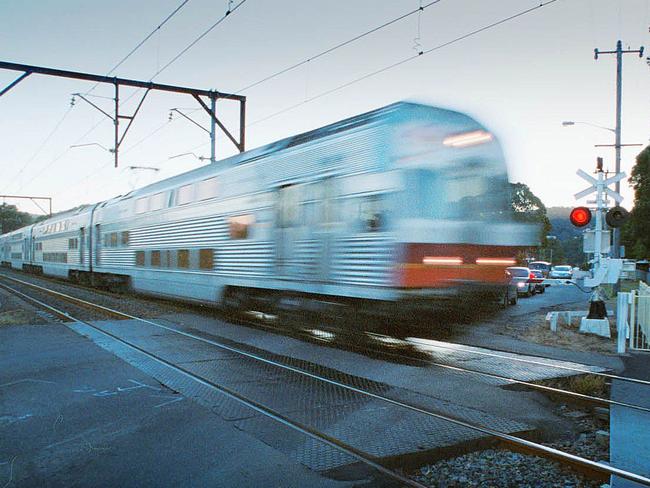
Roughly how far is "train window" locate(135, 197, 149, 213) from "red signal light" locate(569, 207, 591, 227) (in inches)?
459

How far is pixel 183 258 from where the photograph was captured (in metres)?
14.7

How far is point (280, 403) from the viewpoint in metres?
6.13

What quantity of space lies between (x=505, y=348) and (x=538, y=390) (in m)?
3.63

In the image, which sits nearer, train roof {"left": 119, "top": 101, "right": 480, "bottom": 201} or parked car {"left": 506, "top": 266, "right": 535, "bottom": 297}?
train roof {"left": 119, "top": 101, "right": 480, "bottom": 201}

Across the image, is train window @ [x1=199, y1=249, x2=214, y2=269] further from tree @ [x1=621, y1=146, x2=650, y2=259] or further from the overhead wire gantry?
tree @ [x1=621, y1=146, x2=650, y2=259]

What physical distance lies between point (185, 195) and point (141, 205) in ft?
11.5

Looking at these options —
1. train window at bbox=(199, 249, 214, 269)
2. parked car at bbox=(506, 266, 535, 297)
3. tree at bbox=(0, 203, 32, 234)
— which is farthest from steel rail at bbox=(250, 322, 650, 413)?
tree at bbox=(0, 203, 32, 234)

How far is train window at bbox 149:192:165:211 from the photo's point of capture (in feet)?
53.2

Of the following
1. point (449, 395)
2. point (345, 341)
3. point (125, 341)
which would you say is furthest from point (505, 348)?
point (125, 341)

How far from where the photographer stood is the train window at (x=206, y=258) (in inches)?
518

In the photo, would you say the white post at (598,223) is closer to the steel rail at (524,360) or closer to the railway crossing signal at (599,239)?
the railway crossing signal at (599,239)

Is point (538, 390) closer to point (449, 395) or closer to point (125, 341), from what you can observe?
point (449, 395)

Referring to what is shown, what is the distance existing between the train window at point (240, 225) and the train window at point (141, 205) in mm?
5946

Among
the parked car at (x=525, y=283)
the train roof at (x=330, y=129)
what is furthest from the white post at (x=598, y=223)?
the parked car at (x=525, y=283)
